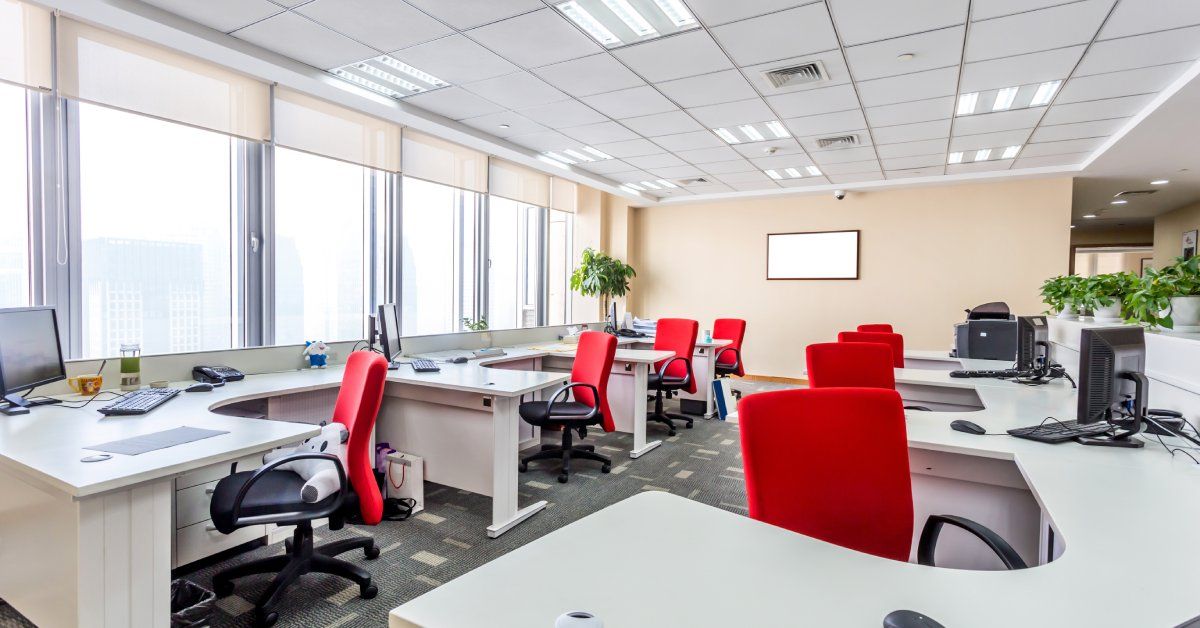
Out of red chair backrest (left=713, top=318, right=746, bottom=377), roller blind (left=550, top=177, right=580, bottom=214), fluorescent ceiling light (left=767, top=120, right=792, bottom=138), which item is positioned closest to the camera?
fluorescent ceiling light (left=767, top=120, right=792, bottom=138)

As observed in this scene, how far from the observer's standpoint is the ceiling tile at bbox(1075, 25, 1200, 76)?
335cm

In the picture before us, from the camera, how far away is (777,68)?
12.8 ft

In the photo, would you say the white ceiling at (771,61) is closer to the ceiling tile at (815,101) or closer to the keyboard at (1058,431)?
the ceiling tile at (815,101)

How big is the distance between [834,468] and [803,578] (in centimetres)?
61

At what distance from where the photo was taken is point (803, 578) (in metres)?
1.06

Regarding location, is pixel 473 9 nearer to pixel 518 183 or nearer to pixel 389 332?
pixel 389 332

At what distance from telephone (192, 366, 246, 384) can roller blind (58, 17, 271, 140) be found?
5.58 ft

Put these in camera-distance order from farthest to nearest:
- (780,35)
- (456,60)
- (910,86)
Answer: (910,86)
(456,60)
(780,35)

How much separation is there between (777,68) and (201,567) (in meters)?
4.49

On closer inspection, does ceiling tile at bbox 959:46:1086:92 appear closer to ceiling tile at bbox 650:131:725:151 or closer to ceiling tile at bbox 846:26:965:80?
ceiling tile at bbox 846:26:965:80

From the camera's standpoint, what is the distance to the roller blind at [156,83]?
3.23 metres

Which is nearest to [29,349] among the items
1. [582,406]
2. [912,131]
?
[582,406]

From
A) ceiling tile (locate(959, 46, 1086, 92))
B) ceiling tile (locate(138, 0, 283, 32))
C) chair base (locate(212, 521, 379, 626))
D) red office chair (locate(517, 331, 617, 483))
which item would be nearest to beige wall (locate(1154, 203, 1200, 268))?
ceiling tile (locate(959, 46, 1086, 92))

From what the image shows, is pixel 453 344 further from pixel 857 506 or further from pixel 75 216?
pixel 857 506
